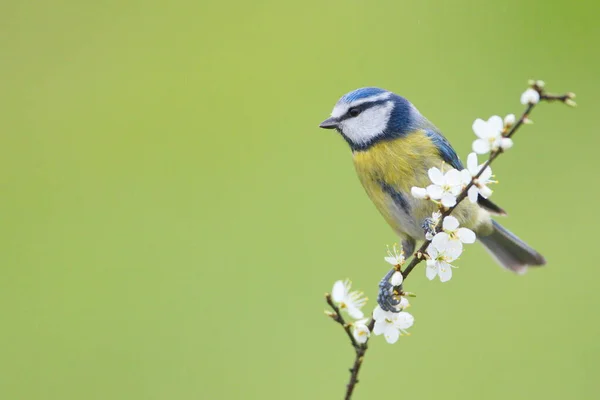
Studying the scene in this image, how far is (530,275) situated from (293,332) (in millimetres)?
1195

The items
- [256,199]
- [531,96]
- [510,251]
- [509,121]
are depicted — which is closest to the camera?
[531,96]

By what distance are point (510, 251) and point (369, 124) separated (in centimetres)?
83

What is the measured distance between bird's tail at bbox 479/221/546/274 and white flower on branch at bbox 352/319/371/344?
4.68 feet

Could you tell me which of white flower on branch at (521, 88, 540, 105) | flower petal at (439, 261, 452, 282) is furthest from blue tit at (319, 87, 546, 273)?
white flower on branch at (521, 88, 540, 105)

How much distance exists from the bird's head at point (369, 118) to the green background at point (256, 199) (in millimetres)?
1162

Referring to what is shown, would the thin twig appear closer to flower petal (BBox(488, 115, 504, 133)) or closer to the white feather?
flower petal (BBox(488, 115, 504, 133))

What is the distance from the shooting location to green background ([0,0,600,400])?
3.35 m

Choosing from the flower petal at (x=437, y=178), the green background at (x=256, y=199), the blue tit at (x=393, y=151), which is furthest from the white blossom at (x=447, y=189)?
the green background at (x=256, y=199)

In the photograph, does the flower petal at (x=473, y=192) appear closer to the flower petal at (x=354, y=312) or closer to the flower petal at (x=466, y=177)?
the flower petal at (x=466, y=177)

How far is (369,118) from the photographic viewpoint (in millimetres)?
2271

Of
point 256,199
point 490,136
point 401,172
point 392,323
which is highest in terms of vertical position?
point 256,199

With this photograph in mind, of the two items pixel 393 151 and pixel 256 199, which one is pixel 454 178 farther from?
pixel 256 199

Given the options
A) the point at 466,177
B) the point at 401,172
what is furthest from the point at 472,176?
the point at 401,172

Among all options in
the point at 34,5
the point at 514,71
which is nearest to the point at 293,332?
the point at 514,71
